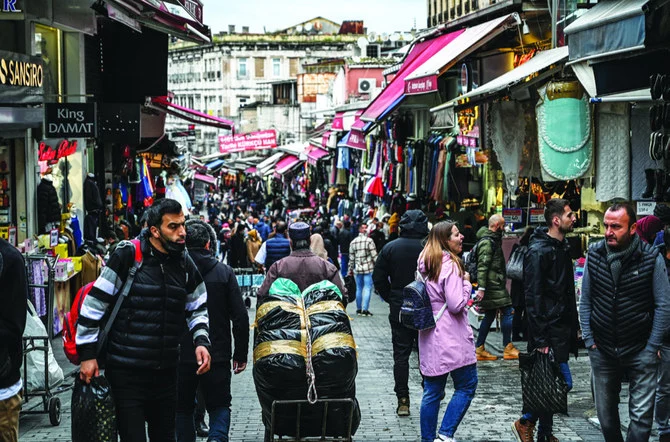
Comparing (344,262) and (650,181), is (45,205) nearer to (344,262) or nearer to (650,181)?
(650,181)

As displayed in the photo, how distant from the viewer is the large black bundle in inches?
314

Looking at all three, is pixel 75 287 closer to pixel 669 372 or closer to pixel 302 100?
pixel 669 372

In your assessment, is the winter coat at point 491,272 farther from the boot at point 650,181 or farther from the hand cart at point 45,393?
the hand cart at point 45,393

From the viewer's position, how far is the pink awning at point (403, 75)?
901 inches

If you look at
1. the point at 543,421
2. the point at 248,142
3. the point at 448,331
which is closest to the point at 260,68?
the point at 248,142

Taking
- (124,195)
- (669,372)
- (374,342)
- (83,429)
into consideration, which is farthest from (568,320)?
(124,195)

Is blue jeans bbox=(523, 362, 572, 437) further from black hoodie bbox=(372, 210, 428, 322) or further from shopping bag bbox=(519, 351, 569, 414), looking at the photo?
black hoodie bbox=(372, 210, 428, 322)

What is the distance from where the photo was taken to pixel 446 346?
8461mm

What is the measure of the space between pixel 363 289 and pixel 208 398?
12306 mm

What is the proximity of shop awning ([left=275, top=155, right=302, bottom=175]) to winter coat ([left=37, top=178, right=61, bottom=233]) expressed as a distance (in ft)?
107

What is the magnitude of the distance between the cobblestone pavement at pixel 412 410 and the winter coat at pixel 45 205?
10.8 feet

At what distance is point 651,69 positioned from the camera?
A: 9.87 m

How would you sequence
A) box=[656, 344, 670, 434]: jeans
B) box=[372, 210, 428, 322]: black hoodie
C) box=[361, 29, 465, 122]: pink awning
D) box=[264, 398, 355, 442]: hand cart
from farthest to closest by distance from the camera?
1. box=[361, 29, 465, 122]: pink awning
2. box=[372, 210, 428, 322]: black hoodie
3. box=[656, 344, 670, 434]: jeans
4. box=[264, 398, 355, 442]: hand cart

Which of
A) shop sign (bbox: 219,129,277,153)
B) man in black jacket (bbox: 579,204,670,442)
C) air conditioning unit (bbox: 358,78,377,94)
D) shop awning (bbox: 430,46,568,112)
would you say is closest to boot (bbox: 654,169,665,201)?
man in black jacket (bbox: 579,204,670,442)
